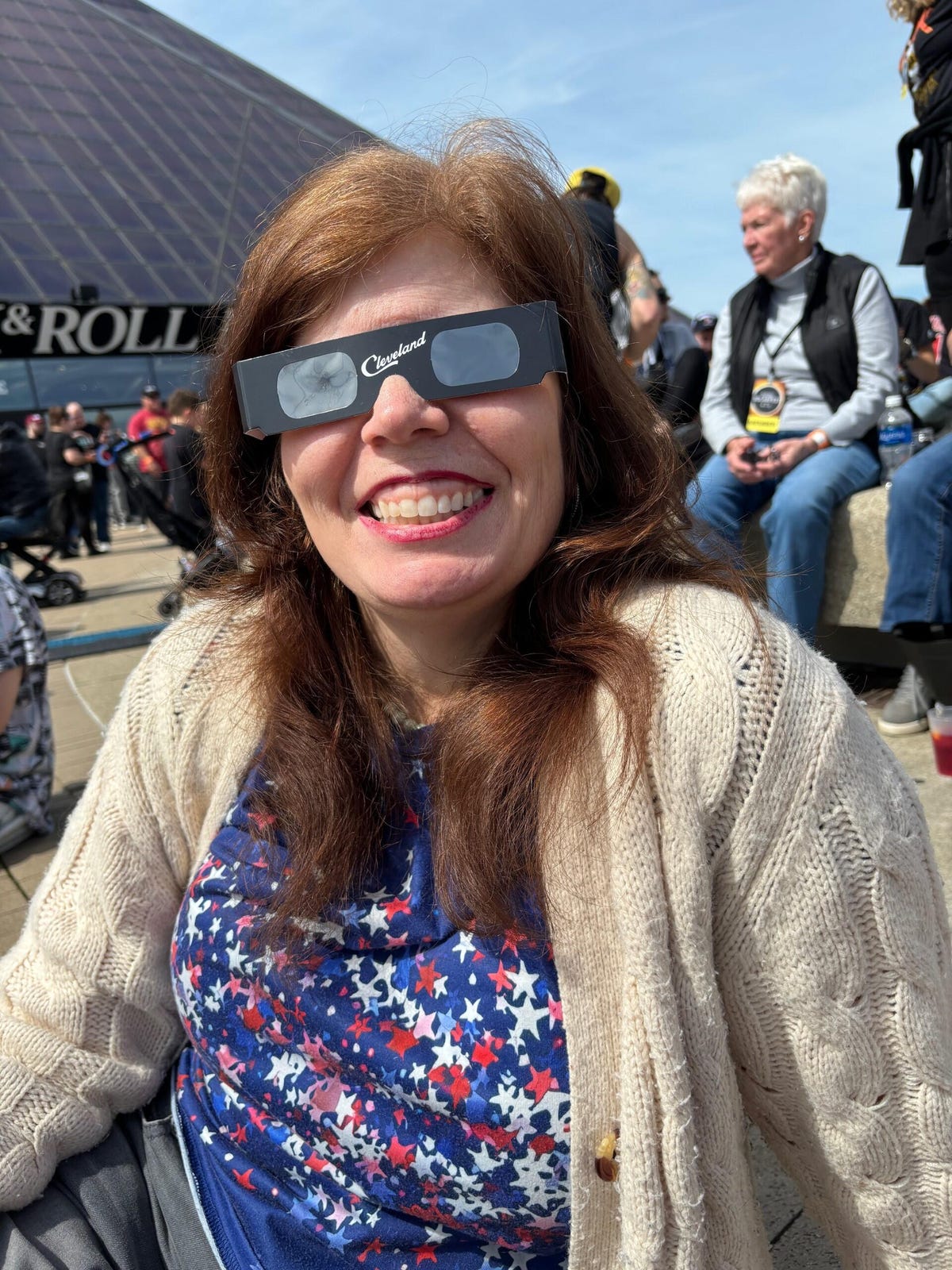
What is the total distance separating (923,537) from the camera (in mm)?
3270

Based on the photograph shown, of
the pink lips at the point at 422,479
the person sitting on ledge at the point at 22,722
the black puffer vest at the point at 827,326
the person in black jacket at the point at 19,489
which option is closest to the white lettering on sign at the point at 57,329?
the person in black jacket at the point at 19,489

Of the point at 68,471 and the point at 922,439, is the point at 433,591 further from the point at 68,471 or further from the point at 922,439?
the point at 68,471

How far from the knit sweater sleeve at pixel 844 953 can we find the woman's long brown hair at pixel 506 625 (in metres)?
0.17

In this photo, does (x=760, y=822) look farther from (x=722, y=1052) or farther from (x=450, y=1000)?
(x=450, y=1000)

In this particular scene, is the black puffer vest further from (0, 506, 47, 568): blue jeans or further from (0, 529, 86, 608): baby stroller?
(0, 529, 86, 608): baby stroller

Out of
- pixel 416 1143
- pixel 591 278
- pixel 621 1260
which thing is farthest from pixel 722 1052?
pixel 591 278

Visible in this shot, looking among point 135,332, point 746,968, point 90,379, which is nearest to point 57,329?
point 90,379

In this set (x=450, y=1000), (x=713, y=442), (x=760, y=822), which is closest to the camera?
(x=760, y=822)

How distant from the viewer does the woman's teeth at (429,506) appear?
51.4 inches

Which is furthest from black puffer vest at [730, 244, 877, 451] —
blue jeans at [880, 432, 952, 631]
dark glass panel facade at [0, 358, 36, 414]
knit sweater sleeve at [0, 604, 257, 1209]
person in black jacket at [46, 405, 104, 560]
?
dark glass panel facade at [0, 358, 36, 414]

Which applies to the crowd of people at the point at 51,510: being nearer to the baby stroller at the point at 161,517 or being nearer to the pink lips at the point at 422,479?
the baby stroller at the point at 161,517

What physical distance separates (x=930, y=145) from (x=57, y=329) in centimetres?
2384

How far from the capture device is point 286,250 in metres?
1.36

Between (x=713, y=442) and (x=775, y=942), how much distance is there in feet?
11.0
